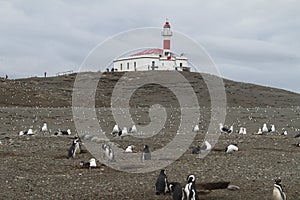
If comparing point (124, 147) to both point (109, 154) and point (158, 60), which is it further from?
point (158, 60)

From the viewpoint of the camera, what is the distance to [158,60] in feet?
190

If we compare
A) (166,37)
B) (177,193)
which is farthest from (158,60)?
(177,193)

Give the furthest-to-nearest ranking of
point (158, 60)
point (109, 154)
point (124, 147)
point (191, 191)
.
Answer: point (158, 60) < point (124, 147) < point (109, 154) < point (191, 191)

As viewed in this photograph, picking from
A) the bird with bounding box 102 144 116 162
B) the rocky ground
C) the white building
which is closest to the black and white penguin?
the rocky ground

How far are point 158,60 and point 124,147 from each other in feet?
130

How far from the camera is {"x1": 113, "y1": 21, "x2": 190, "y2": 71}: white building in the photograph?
57.1 meters

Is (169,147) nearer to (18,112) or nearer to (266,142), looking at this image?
(266,142)

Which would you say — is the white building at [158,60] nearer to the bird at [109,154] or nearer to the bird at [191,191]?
the bird at [109,154]

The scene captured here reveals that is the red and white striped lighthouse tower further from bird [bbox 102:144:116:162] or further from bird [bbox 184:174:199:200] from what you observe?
bird [bbox 184:174:199:200]

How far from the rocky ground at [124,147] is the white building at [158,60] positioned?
16.4m

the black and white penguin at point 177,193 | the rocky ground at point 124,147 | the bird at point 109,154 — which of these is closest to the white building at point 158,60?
the rocky ground at point 124,147

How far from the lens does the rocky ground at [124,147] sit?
10836 mm

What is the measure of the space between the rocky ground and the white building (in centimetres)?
1638

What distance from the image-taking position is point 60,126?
87.1 ft
